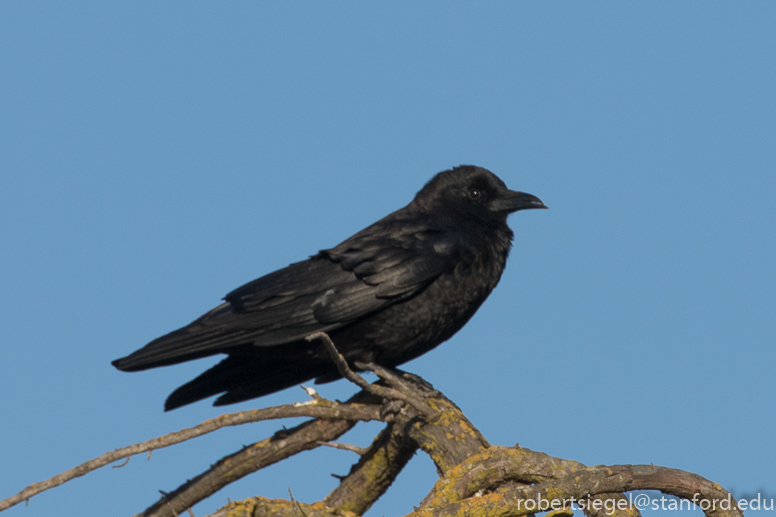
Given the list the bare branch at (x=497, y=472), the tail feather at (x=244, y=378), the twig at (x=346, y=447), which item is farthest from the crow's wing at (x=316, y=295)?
the bare branch at (x=497, y=472)

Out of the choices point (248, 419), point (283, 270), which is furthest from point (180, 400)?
point (248, 419)

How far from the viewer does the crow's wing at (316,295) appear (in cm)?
527

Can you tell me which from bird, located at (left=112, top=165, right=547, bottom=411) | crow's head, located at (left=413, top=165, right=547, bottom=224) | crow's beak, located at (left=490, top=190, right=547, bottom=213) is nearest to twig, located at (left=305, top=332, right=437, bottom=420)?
bird, located at (left=112, top=165, right=547, bottom=411)

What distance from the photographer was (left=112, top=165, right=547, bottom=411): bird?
5375mm

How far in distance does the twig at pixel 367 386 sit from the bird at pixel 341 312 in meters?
0.79

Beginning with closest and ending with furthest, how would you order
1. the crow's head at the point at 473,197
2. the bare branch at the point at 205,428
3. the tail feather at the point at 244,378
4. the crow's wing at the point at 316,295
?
the bare branch at the point at 205,428 < the crow's wing at the point at 316,295 < the tail feather at the point at 244,378 < the crow's head at the point at 473,197

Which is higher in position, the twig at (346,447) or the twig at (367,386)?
the twig at (367,386)

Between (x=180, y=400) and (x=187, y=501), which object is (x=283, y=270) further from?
(x=187, y=501)

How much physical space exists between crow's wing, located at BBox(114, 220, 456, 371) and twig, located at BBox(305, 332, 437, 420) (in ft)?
2.69

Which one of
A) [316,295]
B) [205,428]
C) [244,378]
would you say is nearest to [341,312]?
[316,295]

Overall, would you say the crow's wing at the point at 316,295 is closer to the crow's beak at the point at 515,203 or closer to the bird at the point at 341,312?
the bird at the point at 341,312

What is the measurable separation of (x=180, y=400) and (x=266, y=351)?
0.63 m

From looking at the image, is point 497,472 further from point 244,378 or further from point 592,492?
point 244,378

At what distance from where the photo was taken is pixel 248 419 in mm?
4207
